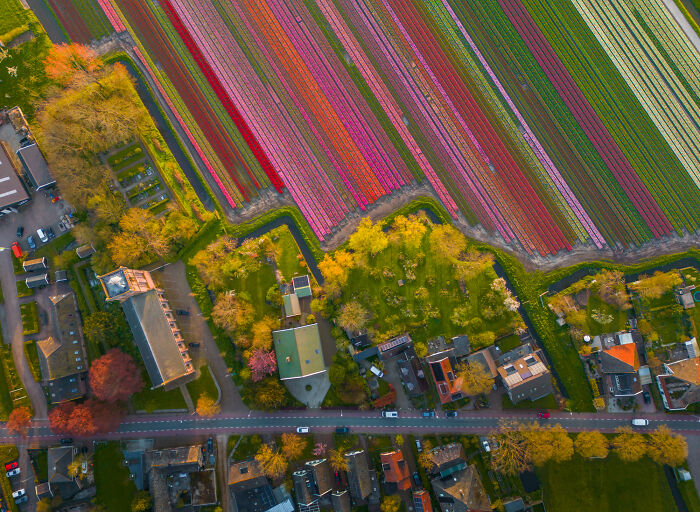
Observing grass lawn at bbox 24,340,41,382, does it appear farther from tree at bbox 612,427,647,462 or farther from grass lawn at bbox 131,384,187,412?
tree at bbox 612,427,647,462

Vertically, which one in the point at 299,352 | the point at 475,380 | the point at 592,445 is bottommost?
the point at 592,445

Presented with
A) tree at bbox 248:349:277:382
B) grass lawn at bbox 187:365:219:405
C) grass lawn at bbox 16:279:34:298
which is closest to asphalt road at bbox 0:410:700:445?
grass lawn at bbox 187:365:219:405

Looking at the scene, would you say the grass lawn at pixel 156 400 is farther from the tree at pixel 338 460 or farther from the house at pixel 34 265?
the house at pixel 34 265

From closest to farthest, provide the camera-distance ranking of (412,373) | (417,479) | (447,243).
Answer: (417,479) → (412,373) → (447,243)

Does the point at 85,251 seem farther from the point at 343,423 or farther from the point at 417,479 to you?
the point at 417,479

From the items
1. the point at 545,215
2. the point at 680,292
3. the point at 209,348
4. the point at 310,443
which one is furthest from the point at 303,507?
the point at 680,292

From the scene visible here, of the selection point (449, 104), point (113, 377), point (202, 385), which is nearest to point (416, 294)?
point (449, 104)
